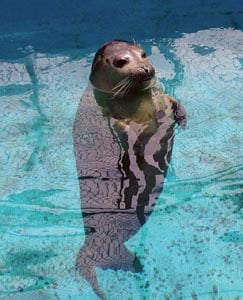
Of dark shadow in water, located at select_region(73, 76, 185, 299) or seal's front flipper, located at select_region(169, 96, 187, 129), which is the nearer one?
dark shadow in water, located at select_region(73, 76, 185, 299)

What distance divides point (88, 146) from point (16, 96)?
3.81 feet

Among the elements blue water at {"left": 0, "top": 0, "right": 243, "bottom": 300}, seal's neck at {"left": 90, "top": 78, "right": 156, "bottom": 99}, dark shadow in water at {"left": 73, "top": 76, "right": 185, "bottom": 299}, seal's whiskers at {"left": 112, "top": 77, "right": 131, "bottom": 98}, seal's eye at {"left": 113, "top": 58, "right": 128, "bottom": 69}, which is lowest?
blue water at {"left": 0, "top": 0, "right": 243, "bottom": 300}

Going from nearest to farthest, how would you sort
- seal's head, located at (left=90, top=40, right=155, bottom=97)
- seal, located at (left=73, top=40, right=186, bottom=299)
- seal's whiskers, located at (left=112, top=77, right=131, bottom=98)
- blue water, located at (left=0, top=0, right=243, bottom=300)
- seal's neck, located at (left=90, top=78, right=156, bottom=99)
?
blue water, located at (left=0, top=0, right=243, bottom=300) → seal, located at (left=73, top=40, right=186, bottom=299) → seal's head, located at (left=90, top=40, right=155, bottom=97) → seal's whiskers, located at (left=112, top=77, right=131, bottom=98) → seal's neck, located at (left=90, top=78, right=156, bottom=99)

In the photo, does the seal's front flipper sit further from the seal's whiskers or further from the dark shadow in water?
the seal's whiskers

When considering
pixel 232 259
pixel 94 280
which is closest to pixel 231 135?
pixel 232 259

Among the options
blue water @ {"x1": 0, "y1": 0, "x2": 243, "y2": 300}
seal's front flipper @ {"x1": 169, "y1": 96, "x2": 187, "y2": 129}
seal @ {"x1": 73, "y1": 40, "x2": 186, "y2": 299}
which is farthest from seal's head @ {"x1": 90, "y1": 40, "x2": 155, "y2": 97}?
blue water @ {"x1": 0, "y1": 0, "x2": 243, "y2": 300}

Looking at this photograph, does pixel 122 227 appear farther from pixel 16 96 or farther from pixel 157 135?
pixel 16 96

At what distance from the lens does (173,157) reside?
14.6 feet

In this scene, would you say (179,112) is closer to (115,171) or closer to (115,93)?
(115,93)

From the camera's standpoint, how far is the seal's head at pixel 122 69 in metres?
4.22

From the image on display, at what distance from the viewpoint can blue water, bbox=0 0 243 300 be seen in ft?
11.7

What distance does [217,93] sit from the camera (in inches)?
203

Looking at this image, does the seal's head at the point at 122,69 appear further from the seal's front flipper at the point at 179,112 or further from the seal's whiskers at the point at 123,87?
the seal's front flipper at the point at 179,112

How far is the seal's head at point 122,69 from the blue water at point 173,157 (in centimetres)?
53
